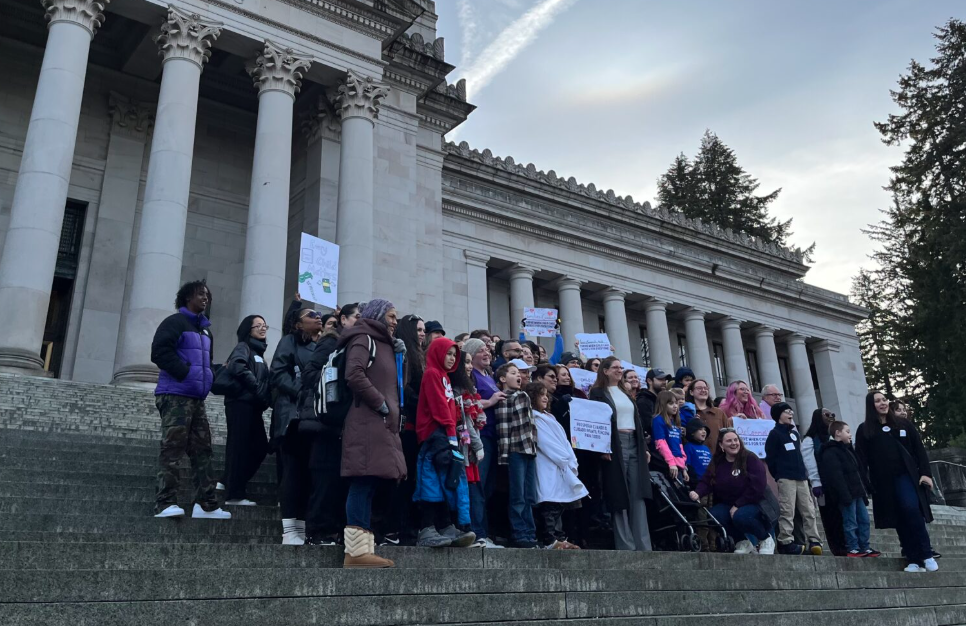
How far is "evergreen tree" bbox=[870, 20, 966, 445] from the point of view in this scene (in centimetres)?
3045

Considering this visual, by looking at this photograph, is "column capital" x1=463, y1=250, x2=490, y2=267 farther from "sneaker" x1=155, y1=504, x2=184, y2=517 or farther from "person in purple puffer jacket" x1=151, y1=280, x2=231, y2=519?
"sneaker" x1=155, y1=504, x2=184, y2=517

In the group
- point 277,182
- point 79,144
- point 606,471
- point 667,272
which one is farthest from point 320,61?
point 667,272

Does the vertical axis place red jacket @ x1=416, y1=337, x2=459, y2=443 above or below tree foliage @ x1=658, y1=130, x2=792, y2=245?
below

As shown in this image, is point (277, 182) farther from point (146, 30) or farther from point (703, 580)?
point (703, 580)

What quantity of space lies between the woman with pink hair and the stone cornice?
16105mm

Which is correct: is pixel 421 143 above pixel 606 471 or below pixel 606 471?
above

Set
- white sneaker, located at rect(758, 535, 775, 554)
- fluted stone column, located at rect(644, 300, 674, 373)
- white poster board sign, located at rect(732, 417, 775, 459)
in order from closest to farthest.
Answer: white sneaker, located at rect(758, 535, 775, 554)
white poster board sign, located at rect(732, 417, 775, 459)
fluted stone column, located at rect(644, 300, 674, 373)

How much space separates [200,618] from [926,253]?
33589 mm

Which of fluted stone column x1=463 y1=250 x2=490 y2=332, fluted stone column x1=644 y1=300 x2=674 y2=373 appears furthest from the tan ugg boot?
fluted stone column x1=644 y1=300 x2=674 y2=373

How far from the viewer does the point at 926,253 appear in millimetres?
31250

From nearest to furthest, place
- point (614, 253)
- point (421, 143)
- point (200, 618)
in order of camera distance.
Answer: point (200, 618) < point (421, 143) < point (614, 253)

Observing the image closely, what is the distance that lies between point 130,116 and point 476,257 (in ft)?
37.0

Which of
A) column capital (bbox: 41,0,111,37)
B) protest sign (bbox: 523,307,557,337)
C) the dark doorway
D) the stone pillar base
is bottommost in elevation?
the stone pillar base

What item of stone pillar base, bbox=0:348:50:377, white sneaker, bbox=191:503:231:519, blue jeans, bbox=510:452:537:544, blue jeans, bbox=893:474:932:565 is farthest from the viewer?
stone pillar base, bbox=0:348:50:377
